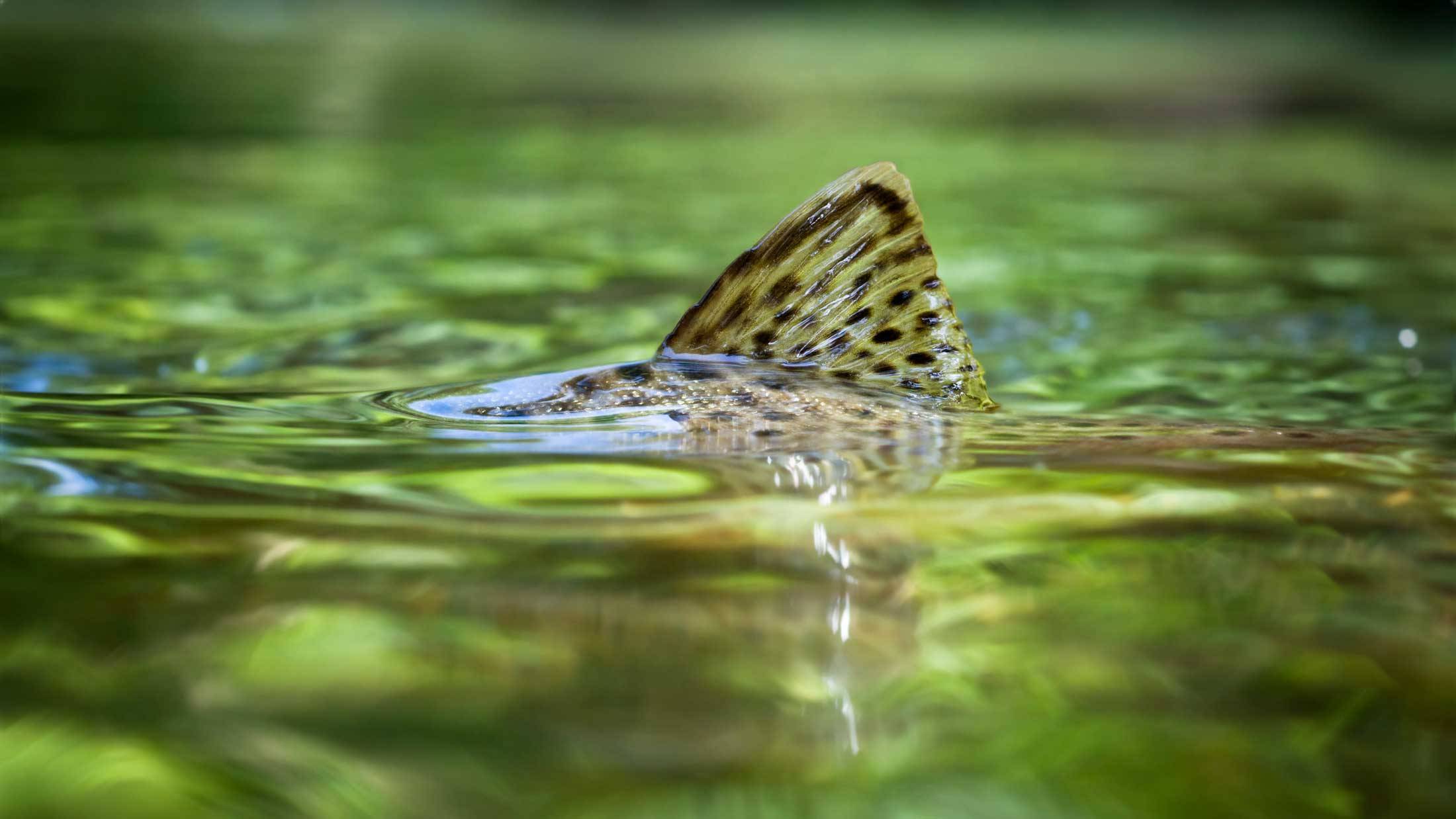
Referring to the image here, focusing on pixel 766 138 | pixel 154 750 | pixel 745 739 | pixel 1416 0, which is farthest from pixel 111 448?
pixel 1416 0

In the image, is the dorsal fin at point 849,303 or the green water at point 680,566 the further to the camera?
the dorsal fin at point 849,303

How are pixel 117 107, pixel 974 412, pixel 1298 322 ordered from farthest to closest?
pixel 117 107
pixel 1298 322
pixel 974 412

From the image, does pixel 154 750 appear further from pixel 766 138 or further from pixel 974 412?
pixel 766 138

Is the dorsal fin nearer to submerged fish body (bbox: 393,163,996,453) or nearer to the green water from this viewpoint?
submerged fish body (bbox: 393,163,996,453)

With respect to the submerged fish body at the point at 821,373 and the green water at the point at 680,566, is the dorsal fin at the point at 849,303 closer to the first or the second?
the submerged fish body at the point at 821,373

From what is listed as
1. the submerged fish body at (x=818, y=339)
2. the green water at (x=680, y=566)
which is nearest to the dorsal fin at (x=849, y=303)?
the submerged fish body at (x=818, y=339)

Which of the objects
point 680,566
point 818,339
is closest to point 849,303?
point 818,339

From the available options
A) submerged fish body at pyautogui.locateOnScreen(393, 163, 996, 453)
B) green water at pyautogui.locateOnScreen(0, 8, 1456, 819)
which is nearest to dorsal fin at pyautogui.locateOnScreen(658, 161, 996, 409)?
submerged fish body at pyautogui.locateOnScreen(393, 163, 996, 453)

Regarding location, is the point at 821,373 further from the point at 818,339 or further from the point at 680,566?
the point at 680,566
